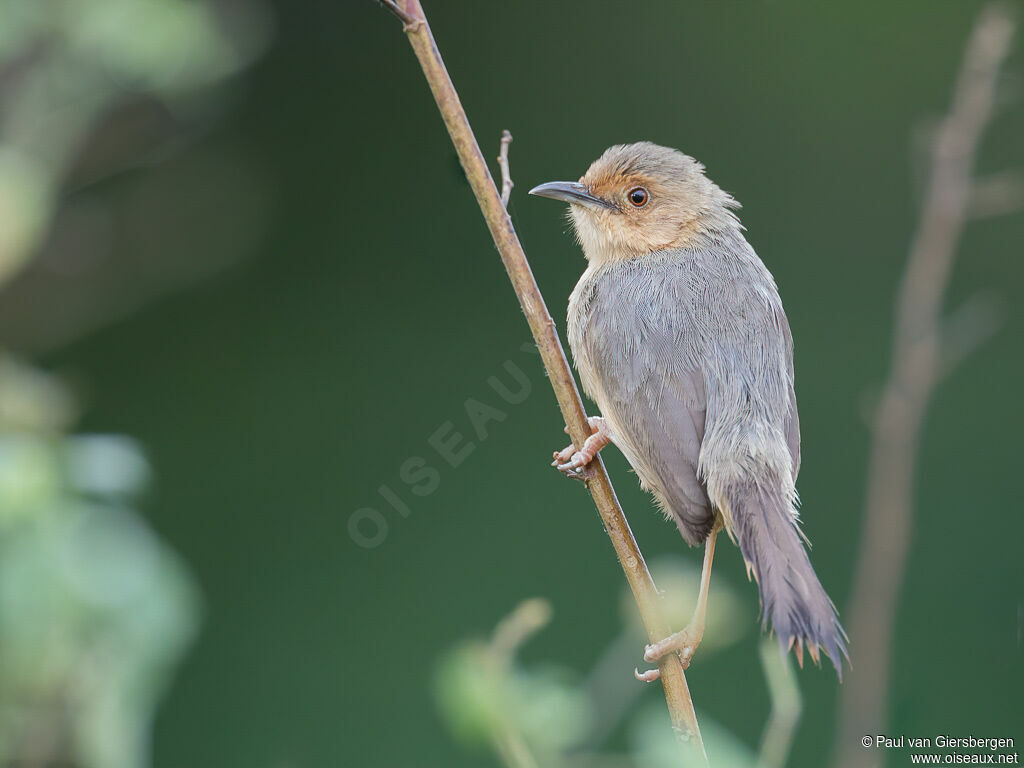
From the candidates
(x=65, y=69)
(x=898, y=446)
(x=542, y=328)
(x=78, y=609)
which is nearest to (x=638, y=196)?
(x=542, y=328)

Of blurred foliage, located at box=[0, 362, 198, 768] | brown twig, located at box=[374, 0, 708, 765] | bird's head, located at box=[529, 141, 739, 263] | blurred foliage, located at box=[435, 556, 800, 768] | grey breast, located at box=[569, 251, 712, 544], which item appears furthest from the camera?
bird's head, located at box=[529, 141, 739, 263]

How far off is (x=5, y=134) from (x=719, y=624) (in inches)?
75.2

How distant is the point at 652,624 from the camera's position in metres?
1.70

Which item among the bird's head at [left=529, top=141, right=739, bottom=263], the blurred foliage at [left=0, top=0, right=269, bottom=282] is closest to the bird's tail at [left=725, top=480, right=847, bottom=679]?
the bird's head at [left=529, top=141, right=739, bottom=263]

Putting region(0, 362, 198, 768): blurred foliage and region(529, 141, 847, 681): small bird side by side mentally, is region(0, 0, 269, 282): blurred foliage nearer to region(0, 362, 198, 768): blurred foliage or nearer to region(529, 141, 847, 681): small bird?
region(0, 362, 198, 768): blurred foliage

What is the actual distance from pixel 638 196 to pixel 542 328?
0.93m

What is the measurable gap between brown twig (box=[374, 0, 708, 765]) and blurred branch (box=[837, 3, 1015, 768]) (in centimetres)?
36

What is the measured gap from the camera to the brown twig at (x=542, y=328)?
5.35 ft

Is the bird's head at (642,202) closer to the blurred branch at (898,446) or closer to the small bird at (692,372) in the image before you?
the small bird at (692,372)

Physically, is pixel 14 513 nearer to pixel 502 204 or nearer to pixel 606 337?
pixel 502 204

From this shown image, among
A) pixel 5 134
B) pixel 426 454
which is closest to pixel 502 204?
pixel 5 134

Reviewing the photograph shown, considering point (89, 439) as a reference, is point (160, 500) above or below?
below

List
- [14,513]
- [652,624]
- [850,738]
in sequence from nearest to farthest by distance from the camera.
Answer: [850,738] < [14,513] < [652,624]

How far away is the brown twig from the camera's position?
163 centimetres
